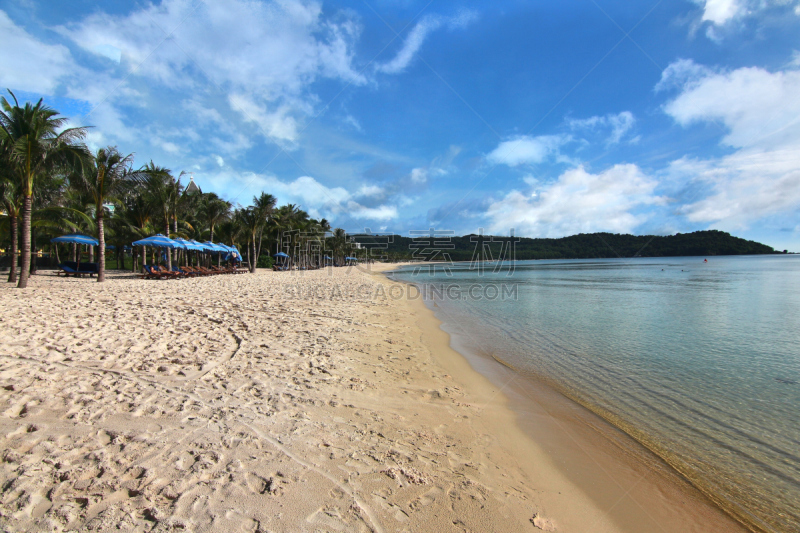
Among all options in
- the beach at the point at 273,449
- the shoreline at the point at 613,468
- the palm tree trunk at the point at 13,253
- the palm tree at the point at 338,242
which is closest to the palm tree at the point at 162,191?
the palm tree trunk at the point at 13,253

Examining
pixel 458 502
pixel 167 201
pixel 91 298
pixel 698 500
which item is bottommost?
pixel 698 500

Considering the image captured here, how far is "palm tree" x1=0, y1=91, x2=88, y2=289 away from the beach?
1082 centimetres

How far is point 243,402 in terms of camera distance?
4016 millimetres

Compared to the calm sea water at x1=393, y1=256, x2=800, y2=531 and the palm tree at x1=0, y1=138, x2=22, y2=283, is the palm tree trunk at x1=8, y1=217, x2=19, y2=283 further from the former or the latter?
the calm sea water at x1=393, y1=256, x2=800, y2=531

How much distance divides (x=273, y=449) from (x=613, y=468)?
3.36m

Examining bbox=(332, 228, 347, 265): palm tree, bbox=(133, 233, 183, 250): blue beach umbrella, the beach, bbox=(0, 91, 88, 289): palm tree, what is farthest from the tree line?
bbox=(332, 228, 347, 265): palm tree

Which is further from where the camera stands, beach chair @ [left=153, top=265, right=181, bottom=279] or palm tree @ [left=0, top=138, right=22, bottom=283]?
beach chair @ [left=153, top=265, right=181, bottom=279]

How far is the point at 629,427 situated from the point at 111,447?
222 inches

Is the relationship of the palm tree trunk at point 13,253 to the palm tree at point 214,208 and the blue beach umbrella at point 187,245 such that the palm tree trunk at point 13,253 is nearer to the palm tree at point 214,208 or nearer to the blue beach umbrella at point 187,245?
the blue beach umbrella at point 187,245

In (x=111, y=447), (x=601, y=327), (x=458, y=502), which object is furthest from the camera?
(x=601, y=327)

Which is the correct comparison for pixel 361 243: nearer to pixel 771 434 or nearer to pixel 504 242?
pixel 504 242

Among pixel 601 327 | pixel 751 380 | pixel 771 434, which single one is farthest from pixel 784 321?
pixel 771 434

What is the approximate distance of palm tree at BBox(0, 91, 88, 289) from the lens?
1259 centimetres

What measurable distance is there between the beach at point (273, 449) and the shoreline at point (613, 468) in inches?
0.9
